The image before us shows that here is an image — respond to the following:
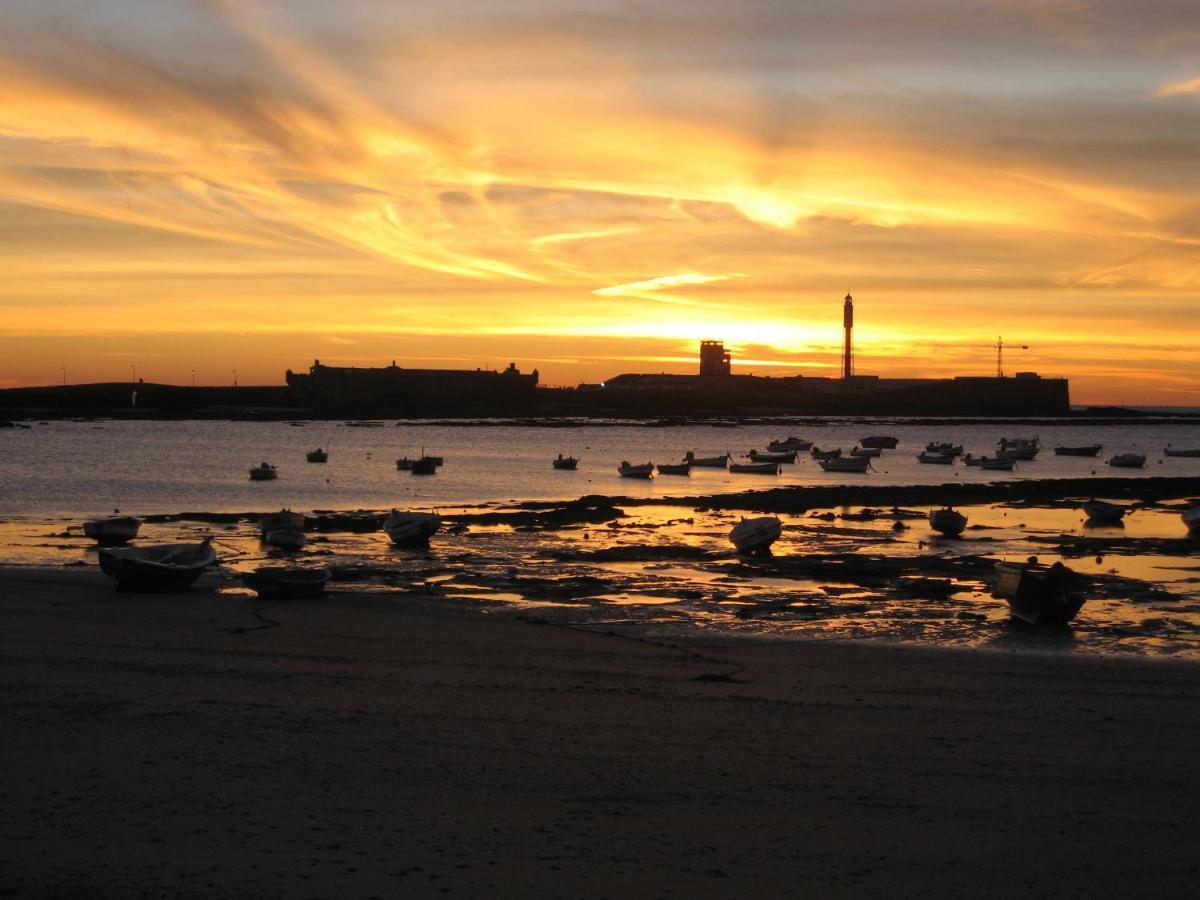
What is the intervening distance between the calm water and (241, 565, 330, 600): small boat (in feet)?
77.2

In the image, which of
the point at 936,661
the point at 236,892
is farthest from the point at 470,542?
the point at 236,892

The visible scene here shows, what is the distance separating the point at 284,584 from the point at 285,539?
9.32 meters

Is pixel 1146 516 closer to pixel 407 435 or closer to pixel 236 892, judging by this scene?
pixel 236 892

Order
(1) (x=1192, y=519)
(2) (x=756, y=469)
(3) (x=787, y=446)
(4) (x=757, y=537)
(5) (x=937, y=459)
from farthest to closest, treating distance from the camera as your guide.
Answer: (3) (x=787, y=446)
(5) (x=937, y=459)
(2) (x=756, y=469)
(1) (x=1192, y=519)
(4) (x=757, y=537)

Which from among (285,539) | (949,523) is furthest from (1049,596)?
(285,539)

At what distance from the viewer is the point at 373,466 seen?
269 feet

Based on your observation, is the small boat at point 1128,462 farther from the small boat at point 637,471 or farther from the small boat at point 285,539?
the small boat at point 285,539

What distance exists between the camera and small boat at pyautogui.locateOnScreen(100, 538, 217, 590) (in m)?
23.8

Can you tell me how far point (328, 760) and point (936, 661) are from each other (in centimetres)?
981

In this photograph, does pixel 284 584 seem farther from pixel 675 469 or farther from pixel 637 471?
pixel 675 469

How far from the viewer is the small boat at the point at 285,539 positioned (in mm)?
32281

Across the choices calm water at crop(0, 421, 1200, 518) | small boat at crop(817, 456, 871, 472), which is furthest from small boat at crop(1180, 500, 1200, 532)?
small boat at crop(817, 456, 871, 472)

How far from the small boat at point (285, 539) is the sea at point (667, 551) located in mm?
417

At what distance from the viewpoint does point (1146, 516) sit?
45812 mm
